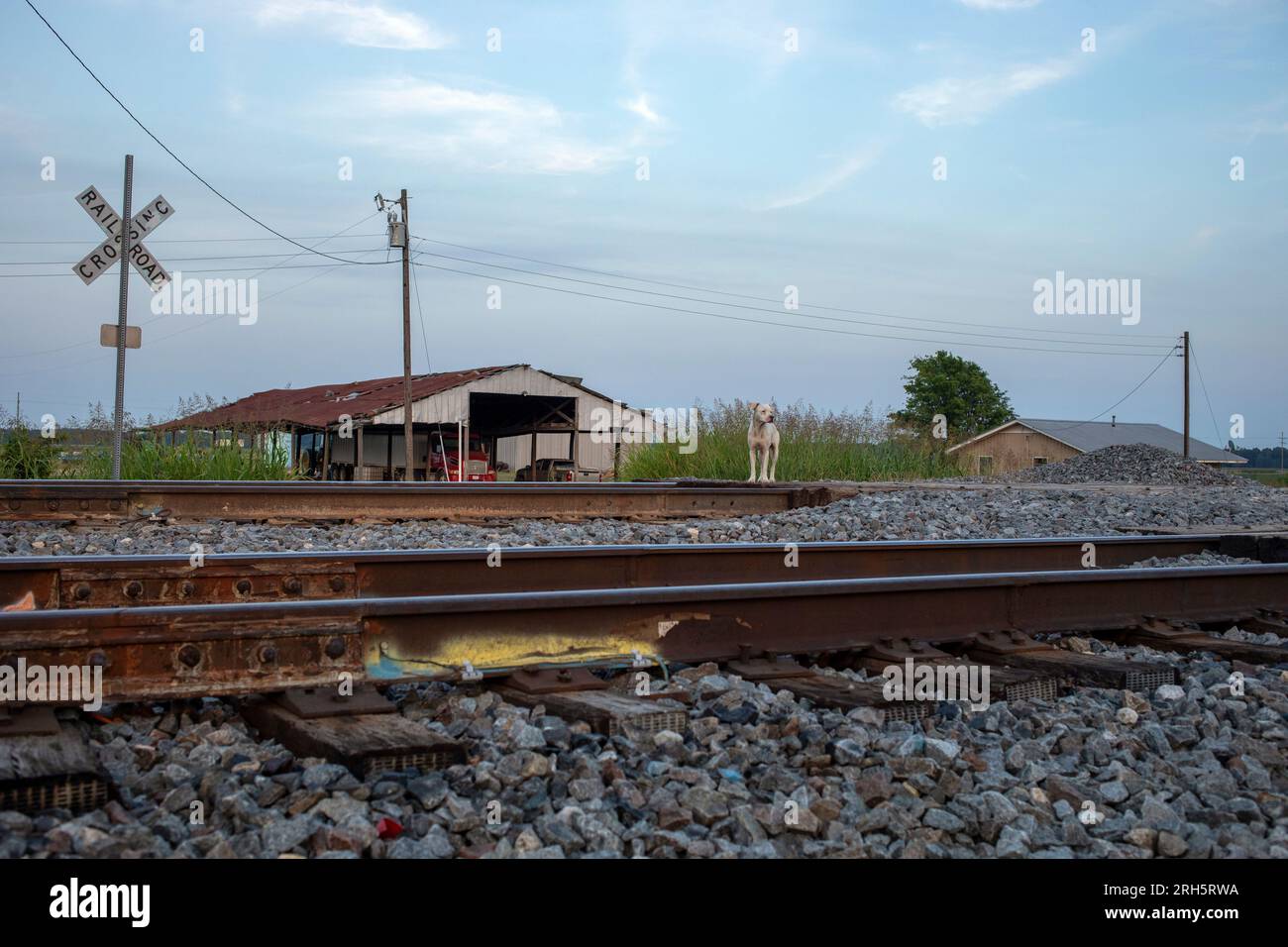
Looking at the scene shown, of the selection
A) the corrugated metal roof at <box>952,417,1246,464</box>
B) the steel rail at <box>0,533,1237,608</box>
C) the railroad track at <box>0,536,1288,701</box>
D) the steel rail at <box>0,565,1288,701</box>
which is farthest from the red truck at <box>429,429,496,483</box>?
the corrugated metal roof at <box>952,417,1246,464</box>

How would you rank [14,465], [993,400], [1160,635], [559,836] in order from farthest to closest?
[993,400]
[14,465]
[1160,635]
[559,836]

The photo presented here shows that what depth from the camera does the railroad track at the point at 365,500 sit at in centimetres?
895

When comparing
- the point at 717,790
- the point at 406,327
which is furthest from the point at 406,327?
the point at 717,790

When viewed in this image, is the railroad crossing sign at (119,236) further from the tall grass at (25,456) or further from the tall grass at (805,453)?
the tall grass at (805,453)

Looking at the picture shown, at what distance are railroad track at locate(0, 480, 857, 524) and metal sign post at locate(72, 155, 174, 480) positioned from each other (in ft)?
6.27

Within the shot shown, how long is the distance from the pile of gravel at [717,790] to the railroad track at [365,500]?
6565 millimetres

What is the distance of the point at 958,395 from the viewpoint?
83250 mm

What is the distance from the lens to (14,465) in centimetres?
1357

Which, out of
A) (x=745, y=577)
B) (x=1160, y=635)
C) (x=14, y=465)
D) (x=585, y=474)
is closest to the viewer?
(x=1160, y=635)

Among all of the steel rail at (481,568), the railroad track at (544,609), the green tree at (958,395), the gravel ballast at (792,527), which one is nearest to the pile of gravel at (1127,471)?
the gravel ballast at (792,527)

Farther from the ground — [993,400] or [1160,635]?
[993,400]

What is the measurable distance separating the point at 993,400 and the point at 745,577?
82.5m
